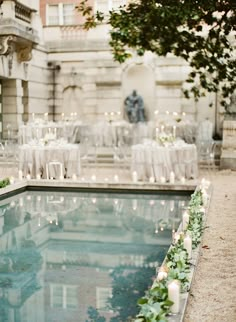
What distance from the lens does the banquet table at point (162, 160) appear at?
12141mm

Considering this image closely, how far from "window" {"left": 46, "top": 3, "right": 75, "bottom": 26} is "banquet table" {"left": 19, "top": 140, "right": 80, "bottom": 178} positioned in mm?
10034

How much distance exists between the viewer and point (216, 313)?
4238mm

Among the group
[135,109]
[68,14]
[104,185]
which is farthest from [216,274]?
[68,14]

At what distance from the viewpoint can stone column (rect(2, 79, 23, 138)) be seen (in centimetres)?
1717

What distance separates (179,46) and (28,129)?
11.6 meters

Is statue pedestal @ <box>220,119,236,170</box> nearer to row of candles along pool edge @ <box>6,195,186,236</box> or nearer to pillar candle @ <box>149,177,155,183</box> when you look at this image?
pillar candle @ <box>149,177,155,183</box>

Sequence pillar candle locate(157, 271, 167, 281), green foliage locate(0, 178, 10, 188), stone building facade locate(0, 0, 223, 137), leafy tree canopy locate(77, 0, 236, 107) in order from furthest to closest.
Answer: stone building facade locate(0, 0, 223, 137), green foliage locate(0, 178, 10, 188), leafy tree canopy locate(77, 0, 236, 107), pillar candle locate(157, 271, 167, 281)

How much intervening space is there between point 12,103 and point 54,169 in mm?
5741

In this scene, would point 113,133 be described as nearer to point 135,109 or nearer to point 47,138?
point 135,109

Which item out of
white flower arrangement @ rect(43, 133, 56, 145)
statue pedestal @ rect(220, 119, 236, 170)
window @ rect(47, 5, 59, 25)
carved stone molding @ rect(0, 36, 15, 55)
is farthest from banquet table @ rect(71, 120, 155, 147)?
window @ rect(47, 5, 59, 25)

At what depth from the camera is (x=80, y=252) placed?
22.5 ft

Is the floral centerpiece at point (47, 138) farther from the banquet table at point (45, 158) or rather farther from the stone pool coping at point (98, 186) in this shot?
the stone pool coping at point (98, 186)

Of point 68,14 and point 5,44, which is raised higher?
point 68,14

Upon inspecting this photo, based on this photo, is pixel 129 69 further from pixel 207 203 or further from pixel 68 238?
pixel 68 238
